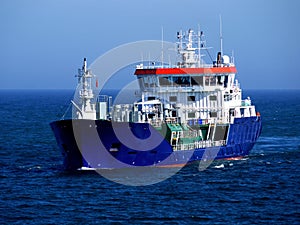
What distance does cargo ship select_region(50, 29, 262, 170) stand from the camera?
152 feet

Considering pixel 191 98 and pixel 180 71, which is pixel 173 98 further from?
pixel 180 71

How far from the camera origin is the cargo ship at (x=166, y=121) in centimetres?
4631

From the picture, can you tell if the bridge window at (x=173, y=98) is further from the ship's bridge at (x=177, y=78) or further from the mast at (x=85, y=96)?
the mast at (x=85, y=96)

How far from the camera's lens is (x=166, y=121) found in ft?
166

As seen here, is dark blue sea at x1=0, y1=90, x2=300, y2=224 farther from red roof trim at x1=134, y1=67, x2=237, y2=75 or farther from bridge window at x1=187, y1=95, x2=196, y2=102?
red roof trim at x1=134, y1=67, x2=237, y2=75

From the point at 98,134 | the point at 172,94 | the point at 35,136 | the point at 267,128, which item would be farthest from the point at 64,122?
the point at 267,128

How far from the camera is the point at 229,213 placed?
36.2 m

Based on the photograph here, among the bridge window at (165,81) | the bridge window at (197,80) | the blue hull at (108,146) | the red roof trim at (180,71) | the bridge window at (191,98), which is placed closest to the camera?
the blue hull at (108,146)

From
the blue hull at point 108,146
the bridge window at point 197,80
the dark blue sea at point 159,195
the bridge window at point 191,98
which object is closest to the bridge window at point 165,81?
the bridge window at point 197,80

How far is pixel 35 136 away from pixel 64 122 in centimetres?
2972

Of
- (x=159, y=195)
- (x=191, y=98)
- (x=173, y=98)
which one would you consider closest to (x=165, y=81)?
(x=173, y=98)

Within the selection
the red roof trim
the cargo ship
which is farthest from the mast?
the red roof trim

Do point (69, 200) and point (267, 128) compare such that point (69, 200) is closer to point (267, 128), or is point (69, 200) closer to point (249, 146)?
point (249, 146)

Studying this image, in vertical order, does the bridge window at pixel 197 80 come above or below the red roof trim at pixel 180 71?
below
